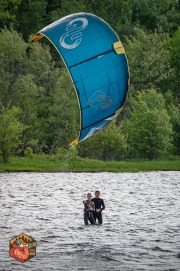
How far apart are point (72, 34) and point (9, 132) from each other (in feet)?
187

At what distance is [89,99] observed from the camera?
2319 centimetres

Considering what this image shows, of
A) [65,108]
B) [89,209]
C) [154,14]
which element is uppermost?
[154,14]

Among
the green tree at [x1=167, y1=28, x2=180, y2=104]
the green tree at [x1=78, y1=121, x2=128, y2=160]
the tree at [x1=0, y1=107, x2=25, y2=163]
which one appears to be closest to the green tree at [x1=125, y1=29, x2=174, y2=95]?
the green tree at [x1=167, y1=28, x2=180, y2=104]

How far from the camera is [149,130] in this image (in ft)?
292

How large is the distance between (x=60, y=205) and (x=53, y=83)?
47798mm

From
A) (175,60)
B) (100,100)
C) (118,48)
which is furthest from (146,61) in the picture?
(100,100)

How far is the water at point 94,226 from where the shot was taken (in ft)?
78.2

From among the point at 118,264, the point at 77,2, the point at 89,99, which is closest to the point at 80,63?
the point at 89,99

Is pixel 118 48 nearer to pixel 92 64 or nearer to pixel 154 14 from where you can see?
pixel 92 64

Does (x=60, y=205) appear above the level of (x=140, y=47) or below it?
below

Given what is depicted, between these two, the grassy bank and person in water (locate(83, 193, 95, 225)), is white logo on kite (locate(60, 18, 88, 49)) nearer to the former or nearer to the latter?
person in water (locate(83, 193, 95, 225))

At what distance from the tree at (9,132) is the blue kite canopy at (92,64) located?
55.3 metres

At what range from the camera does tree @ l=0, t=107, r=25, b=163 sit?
7881 centimetres

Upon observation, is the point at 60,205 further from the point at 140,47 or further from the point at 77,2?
the point at 77,2
